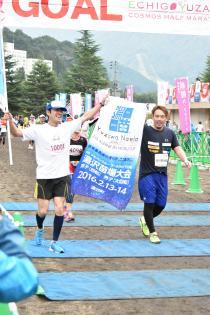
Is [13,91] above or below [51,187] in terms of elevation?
below

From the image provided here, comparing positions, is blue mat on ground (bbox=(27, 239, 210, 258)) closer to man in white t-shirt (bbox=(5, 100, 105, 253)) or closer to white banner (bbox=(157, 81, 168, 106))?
man in white t-shirt (bbox=(5, 100, 105, 253))

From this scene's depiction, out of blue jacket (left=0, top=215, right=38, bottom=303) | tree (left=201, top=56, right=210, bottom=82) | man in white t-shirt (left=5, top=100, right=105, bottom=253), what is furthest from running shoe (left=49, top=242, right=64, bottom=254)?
tree (left=201, top=56, right=210, bottom=82)

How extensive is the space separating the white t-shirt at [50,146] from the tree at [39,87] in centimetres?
7047

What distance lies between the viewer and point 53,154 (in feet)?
20.2

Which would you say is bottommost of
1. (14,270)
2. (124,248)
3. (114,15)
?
(124,248)

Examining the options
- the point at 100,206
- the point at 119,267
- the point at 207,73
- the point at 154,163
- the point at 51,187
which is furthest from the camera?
the point at 207,73

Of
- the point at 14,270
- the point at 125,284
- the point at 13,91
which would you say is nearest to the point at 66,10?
the point at 125,284

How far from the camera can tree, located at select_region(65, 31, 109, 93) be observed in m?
73.9

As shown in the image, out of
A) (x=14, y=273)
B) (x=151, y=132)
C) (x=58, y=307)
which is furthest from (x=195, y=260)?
(x=14, y=273)

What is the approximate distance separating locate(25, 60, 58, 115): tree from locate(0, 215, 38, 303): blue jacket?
247 feet

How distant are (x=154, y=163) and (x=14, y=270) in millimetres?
5485

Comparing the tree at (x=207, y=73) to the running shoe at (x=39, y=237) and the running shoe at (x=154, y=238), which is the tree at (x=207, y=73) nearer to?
the running shoe at (x=154, y=238)

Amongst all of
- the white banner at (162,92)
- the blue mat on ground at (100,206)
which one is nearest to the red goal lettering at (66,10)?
the blue mat on ground at (100,206)

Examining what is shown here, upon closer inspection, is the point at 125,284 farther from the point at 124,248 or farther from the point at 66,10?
the point at 66,10
